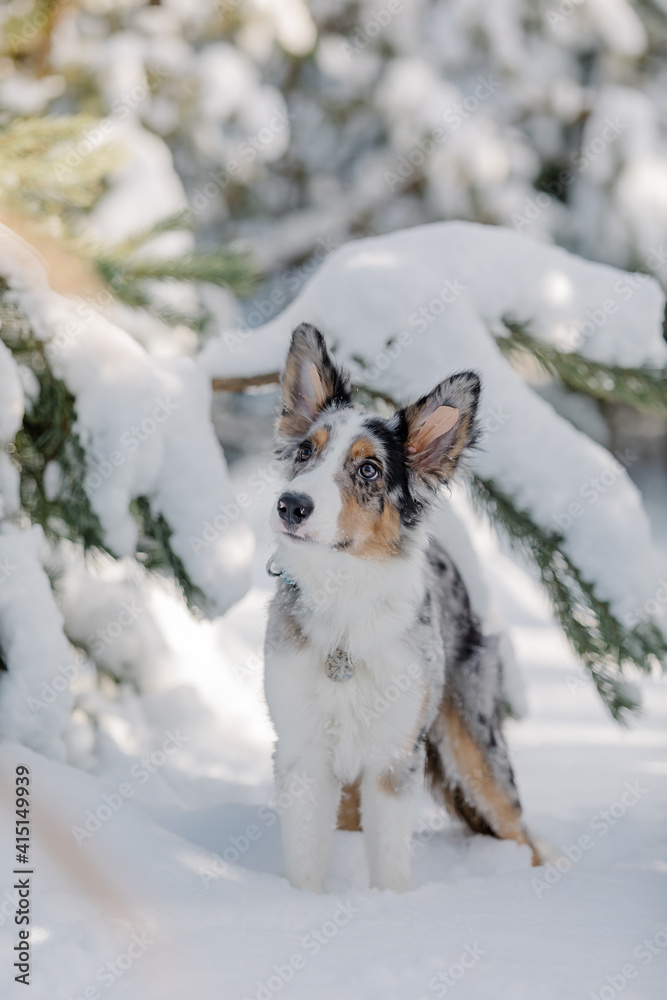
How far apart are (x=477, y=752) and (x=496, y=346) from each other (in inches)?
65.1

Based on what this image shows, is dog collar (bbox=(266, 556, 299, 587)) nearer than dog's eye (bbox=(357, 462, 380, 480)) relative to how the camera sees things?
No

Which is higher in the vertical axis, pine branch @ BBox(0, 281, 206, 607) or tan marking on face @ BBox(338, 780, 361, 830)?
pine branch @ BBox(0, 281, 206, 607)

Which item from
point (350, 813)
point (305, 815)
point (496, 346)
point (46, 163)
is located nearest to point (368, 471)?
point (496, 346)

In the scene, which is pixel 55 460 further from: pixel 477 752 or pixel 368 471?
pixel 477 752

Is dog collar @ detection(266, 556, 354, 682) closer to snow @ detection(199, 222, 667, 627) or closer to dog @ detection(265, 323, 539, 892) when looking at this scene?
dog @ detection(265, 323, 539, 892)

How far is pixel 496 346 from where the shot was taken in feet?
11.2

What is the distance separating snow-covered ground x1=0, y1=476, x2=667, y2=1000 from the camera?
204 centimetres

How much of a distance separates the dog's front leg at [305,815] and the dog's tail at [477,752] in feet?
2.26

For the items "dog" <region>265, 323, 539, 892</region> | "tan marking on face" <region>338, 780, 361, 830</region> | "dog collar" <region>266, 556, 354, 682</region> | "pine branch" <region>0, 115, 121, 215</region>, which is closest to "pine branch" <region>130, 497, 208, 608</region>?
"dog" <region>265, 323, 539, 892</region>

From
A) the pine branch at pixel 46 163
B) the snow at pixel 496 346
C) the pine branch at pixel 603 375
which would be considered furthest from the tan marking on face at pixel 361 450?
the pine branch at pixel 46 163

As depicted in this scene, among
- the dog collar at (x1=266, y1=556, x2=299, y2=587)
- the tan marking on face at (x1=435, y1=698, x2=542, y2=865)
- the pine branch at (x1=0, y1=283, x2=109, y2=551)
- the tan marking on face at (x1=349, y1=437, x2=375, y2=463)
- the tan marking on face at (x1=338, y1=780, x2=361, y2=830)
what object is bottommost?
the tan marking on face at (x1=338, y1=780, x2=361, y2=830)

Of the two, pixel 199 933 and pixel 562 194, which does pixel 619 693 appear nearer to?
pixel 199 933

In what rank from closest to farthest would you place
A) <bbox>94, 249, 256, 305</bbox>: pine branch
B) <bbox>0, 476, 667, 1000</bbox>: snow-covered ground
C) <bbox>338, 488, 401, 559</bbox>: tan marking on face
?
<bbox>0, 476, 667, 1000</bbox>: snow-covered ground → <bbox>338, 488, 401, 559</bbox>: tan marking on face → <bbox>94, 249, 256, 305</bbox>: pine branch

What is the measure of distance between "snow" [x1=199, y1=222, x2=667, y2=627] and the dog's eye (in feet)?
1.63
